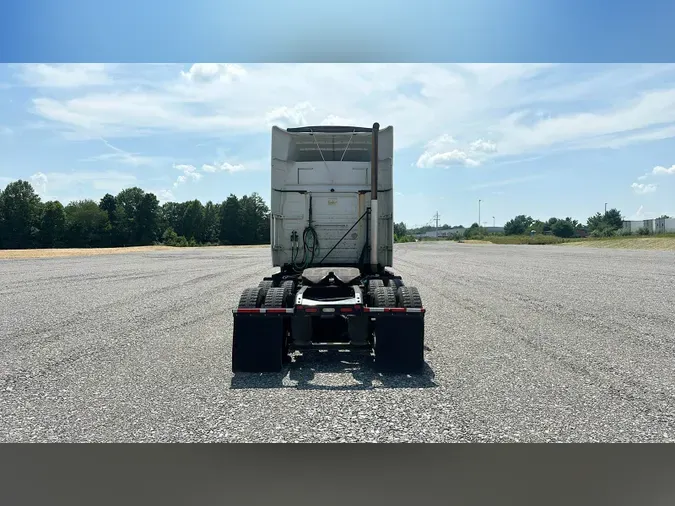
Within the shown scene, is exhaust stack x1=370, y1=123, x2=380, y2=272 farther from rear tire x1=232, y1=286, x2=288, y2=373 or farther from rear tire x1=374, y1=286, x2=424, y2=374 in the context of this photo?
rear tire x1=232, y1=286, x2=288, y2=373

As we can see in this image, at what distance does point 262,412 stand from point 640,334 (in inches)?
299

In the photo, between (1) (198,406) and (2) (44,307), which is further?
(2) (44,307)

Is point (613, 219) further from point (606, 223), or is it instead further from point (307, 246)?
point (307, 246)

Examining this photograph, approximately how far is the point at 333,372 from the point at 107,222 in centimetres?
6575

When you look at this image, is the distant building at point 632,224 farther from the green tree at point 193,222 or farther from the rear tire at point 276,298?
the rear tire at point 276,298

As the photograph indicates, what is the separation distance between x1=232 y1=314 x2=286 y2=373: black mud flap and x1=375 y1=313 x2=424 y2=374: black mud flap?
1314mm

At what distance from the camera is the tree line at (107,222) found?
6562cm

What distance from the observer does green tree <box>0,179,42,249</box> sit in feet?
211

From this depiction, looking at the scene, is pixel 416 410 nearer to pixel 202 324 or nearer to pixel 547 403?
pixel 547 403

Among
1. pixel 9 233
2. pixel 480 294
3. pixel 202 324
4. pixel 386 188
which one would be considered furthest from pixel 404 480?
pixel 9 233

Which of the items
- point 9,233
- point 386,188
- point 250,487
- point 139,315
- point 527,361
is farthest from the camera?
point 9,233

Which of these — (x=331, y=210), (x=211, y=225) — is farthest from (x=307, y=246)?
(x=211, y=225)

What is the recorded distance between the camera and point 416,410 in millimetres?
5461

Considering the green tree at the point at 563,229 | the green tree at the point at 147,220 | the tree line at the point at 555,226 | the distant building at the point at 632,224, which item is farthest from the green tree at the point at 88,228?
the green tree at the point at 563,229
